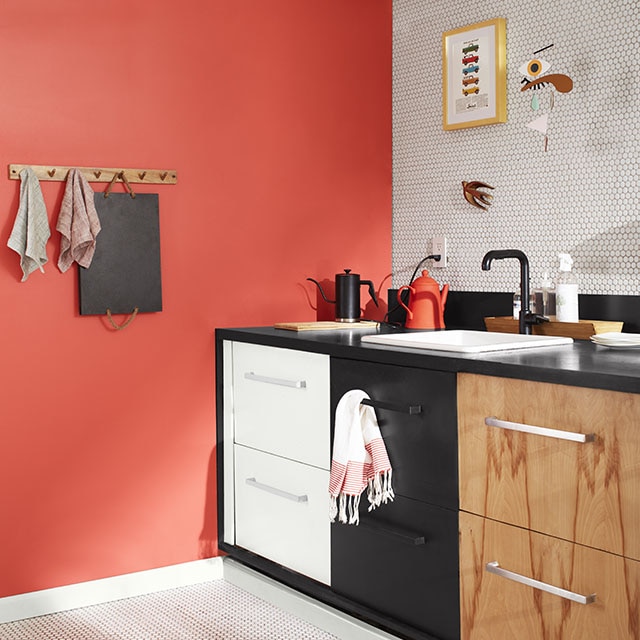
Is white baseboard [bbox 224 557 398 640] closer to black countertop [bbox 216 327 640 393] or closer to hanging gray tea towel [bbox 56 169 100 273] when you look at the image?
black countertop [bbox 216 327 640 393]

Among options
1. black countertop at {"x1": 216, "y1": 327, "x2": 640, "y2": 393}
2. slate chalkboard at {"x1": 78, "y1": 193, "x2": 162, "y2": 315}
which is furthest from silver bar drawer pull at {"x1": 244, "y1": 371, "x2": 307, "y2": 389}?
slate chalkboard at {"x1": 78, "y1": 193, "x2": 162, "y2": 315}

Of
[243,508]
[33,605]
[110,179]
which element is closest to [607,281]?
[243,508]

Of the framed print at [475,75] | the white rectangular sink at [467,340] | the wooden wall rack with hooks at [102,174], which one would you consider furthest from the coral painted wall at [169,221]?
the white rectangular sink at [467,340]

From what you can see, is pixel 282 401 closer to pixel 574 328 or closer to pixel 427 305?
pixel 427 305

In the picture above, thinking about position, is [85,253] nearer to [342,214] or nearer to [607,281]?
[342,214]

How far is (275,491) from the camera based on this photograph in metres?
2.83

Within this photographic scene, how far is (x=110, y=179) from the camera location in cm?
285

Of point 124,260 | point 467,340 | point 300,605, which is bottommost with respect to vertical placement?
point 300,605

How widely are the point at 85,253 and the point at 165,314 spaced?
35cm

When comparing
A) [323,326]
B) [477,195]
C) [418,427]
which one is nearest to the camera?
[418,427]

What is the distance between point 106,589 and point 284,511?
656 millimetres

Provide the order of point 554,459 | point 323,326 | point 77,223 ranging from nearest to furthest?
point 554,459, point 77,223, point 323,326

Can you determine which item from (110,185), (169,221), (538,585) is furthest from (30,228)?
(538,585)

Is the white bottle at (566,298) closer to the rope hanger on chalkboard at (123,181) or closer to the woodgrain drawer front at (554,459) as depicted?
the woodgrain drawer front at (554,459)
